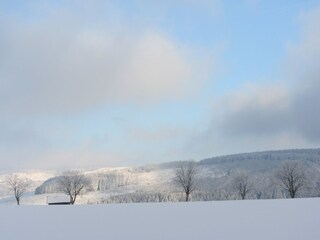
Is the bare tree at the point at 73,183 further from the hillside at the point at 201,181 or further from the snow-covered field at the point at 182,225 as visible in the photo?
the snow-covered field at the point at 182,225

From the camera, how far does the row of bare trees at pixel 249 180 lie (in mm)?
73062

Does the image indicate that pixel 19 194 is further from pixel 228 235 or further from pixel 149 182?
pixel 228 235

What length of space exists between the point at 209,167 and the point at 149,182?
19582mm

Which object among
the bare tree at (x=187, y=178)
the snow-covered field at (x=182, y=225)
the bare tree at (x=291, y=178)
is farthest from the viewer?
the bare tree at (x=187, y=178)

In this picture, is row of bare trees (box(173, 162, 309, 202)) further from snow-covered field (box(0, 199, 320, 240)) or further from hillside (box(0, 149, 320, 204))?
snow-covered field (box(0, 199, 320, 240))

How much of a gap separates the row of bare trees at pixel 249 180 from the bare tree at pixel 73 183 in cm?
1862

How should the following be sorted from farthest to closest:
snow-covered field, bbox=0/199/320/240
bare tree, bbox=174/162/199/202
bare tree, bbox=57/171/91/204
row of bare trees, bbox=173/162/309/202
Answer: bare tree, bbox=57/171/91/204 < bare tree, bbox=174/162/199/202 < row of bare trees, bbox=173/162/309/202 < snow-covered field, bbox=0/199/320/240

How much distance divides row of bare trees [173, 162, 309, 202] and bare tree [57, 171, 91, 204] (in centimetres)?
1862

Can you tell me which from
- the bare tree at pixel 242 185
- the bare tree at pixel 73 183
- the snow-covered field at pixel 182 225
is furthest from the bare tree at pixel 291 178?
the snow-covered field at pixel 182 225

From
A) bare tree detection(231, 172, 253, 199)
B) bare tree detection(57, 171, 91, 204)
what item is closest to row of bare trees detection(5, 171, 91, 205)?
bare tree detection(57, 171, 91, 204)

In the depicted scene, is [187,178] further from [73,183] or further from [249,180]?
[73,183]

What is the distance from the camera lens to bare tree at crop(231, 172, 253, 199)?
264 ft

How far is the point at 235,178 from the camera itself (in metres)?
85.9

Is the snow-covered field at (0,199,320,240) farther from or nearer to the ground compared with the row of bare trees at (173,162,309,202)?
nearer to the ground
